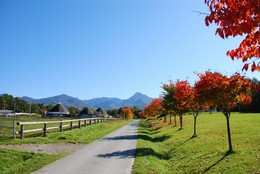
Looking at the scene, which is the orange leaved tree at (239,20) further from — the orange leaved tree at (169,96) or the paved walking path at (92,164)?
the orange leaved tree at (169,96)

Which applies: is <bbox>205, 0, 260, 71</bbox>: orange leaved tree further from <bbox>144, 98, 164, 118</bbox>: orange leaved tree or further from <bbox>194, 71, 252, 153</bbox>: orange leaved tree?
<bbox>144, 98, 164, 118</bbox>: orange leaved tree

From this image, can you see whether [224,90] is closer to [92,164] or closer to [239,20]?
[92,164]

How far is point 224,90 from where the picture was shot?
16.9 meters

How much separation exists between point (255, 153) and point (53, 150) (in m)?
10.3

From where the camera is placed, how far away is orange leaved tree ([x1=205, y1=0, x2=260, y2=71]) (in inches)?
190

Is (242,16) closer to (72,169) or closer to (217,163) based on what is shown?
(72,169)

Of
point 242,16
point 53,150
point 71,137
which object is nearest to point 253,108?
point 71,137

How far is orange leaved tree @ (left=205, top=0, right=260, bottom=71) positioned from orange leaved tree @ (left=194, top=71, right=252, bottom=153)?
1195 centimetres

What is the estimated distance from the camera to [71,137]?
22812 millimetres

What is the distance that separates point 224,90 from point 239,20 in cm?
1246

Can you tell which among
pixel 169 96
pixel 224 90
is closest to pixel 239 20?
pixel 224 90

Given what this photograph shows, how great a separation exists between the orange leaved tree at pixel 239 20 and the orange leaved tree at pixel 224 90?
11.9 m

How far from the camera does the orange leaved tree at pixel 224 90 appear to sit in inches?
662

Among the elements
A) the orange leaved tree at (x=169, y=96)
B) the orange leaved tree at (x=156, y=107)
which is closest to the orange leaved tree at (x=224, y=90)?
the orange leaved tree at (x=169, y=96)
